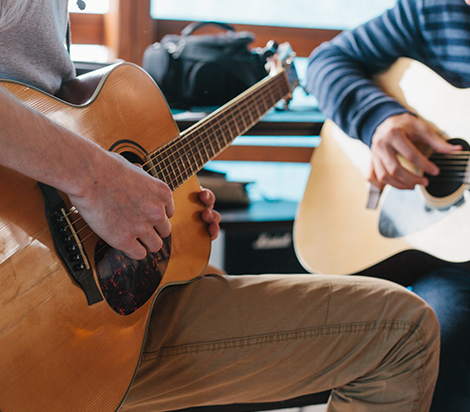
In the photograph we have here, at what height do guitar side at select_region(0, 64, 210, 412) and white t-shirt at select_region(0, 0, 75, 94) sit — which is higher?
white t-shirt at select_region(0, 0, 75, 94)

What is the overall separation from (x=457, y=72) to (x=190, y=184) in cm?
76

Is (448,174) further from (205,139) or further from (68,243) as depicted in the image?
(68,243)

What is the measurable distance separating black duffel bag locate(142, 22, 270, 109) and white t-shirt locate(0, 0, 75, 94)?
841mm

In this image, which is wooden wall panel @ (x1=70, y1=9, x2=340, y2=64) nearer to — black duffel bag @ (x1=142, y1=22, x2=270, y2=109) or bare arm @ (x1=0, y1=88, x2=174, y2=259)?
black duffel bag @ (x1=142, y1=22, x2=270, y2=109)

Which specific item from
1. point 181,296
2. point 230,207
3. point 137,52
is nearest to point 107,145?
point 181,296

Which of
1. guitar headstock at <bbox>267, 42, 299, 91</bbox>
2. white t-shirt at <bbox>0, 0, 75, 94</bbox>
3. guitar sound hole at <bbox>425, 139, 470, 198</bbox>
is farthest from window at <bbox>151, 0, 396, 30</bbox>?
white t-shirt at <bbox>0, 0, 75, 94</bbox>

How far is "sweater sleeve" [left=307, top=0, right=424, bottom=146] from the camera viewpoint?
1133mm

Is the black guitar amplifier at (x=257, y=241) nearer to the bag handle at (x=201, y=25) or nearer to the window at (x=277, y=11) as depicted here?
the bag handle at (x=201, y=25)

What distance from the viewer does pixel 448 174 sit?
102 centimetres

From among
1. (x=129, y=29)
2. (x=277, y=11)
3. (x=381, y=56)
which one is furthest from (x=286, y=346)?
(x=277, y=11)

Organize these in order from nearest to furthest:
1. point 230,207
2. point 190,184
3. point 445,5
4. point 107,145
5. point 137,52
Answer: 1. point 107,145
2. point 190,184
3. point 445,5
4. point 230,207
5. point 137,52

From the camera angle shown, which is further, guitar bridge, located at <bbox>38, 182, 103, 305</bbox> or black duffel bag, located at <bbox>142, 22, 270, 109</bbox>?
black duffel bag, located at <bbox>142, 22, 270, 109</bbox>

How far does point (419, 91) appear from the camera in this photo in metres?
1.13

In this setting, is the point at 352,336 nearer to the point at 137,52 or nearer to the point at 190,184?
the point at 190,184
